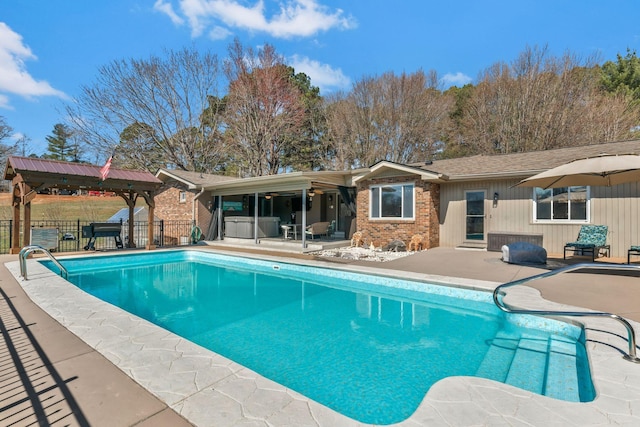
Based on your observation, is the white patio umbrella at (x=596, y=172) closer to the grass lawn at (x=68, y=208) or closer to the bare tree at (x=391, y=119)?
the bare tree at (x=391, y=119)

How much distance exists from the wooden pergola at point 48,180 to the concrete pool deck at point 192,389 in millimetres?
6934

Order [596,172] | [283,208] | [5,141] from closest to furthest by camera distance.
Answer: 1. [596,172]
2. [283,208]
3. [5,141]

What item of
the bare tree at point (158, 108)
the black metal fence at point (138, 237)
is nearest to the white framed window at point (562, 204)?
the black metal fence at point (138, 237)

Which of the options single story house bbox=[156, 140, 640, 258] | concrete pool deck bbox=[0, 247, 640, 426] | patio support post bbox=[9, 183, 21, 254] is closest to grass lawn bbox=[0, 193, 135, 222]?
patio support post bbox=[9, 183, 21, 254]

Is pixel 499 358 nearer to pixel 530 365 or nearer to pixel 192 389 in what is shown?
pixel 530 365

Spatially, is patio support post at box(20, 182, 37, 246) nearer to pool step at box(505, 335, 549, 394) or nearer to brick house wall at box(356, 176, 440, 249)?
brick house wall at box(356, 176, 440, 249)

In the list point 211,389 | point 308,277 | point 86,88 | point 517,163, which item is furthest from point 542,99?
point 86,88

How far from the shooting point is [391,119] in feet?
70.6

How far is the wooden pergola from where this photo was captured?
9273 millimetres

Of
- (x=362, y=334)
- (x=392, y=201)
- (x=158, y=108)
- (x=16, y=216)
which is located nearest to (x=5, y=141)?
(x=158, y=108)

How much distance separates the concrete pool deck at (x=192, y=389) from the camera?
2152 mm

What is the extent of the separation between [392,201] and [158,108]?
19.5 m

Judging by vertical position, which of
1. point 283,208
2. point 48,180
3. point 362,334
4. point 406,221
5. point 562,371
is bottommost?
point 362,334

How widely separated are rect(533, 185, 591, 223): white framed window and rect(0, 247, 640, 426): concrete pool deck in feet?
19.8
